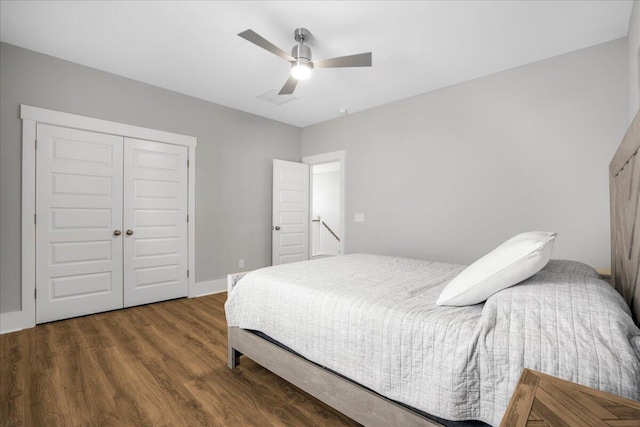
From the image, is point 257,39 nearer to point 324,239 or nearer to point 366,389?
point 366,389

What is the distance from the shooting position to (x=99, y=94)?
328cm

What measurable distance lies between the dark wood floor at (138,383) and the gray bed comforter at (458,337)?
40 centimetres

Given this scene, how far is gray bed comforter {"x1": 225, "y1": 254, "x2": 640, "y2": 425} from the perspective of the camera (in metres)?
0.90

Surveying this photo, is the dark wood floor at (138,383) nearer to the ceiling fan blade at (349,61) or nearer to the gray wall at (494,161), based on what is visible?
the ceiling fan blade at (349,61)

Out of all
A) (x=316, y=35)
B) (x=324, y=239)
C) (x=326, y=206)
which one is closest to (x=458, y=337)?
(x=316, y=35)

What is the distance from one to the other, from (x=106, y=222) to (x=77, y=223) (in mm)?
251

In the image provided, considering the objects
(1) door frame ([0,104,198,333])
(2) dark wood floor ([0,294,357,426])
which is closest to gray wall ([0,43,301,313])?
(1) door frame ([0,104,198,333])

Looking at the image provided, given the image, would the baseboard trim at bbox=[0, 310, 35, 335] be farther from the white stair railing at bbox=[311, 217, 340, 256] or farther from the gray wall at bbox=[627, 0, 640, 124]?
the white stair railing at bbox=[311, 217, 340, 256]

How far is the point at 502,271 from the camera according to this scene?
1.24 meters

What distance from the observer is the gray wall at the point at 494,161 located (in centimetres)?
271

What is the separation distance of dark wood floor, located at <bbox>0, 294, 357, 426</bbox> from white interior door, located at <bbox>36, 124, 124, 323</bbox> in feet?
1.22

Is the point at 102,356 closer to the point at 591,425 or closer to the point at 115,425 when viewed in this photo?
the point at 115,425

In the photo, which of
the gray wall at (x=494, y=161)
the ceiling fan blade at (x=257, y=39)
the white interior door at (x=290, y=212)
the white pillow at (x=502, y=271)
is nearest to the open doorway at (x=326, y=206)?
the white interior door at (x=290, y=212)

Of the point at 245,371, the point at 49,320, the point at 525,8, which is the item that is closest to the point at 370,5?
the point at 525,8
